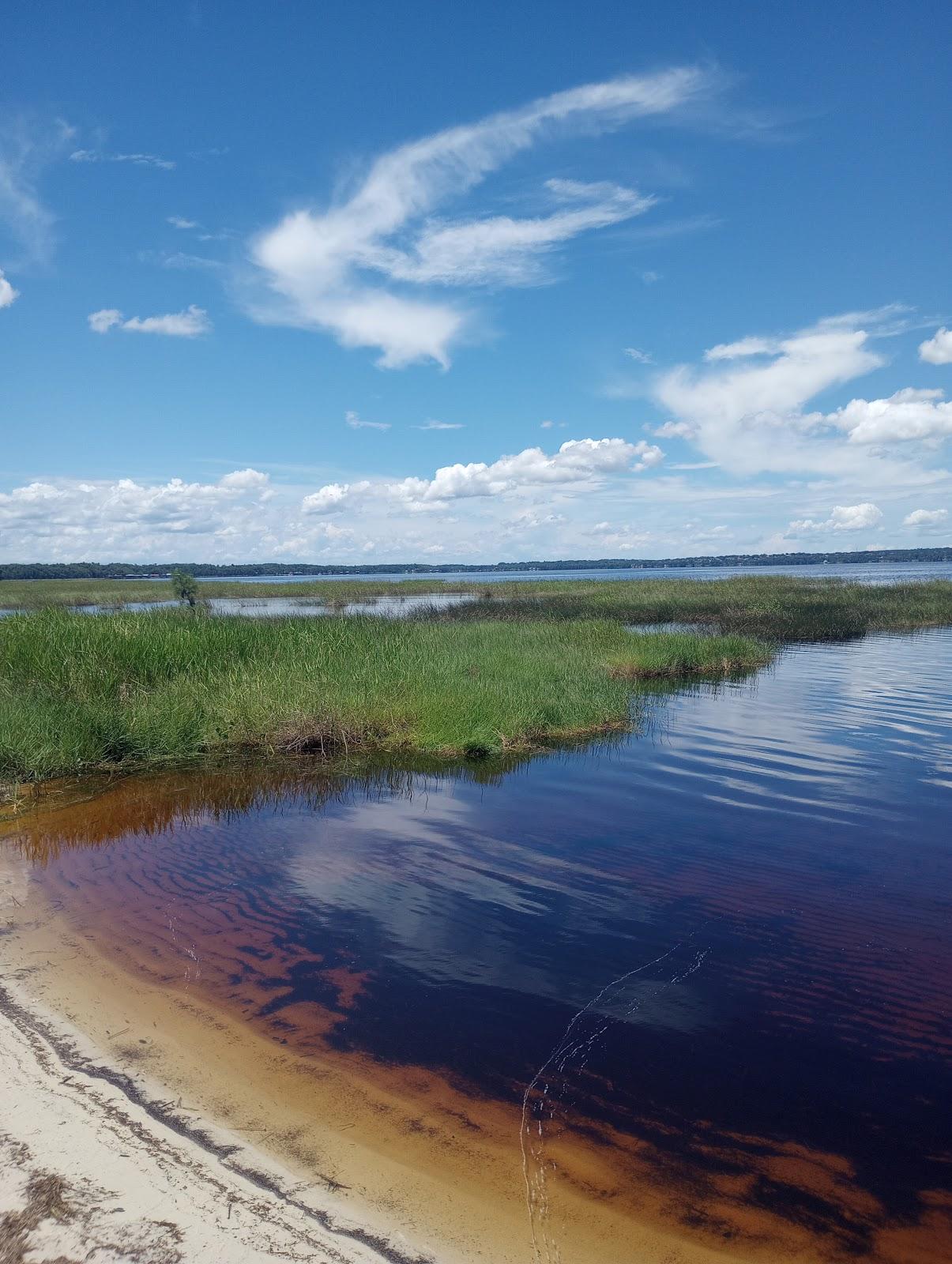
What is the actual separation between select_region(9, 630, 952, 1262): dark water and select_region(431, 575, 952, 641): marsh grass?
25.0 m

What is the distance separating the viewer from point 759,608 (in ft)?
140

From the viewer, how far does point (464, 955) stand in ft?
23.4

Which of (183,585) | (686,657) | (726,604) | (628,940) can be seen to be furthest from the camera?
(183,585)

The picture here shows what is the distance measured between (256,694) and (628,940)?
31.6 feet

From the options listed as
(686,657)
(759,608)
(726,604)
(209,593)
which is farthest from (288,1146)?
(209,593)

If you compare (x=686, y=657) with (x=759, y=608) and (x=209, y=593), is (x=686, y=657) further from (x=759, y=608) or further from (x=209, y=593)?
(x=209, y=593)

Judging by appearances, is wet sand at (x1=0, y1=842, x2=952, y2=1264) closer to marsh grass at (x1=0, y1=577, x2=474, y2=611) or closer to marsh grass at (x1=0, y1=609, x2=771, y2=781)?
marsh grass at (x1=0, y1=609, x2=771, y2=781)

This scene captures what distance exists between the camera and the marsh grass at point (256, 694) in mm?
13289

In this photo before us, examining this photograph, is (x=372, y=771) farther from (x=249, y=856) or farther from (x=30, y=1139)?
(x=30, y=1139)

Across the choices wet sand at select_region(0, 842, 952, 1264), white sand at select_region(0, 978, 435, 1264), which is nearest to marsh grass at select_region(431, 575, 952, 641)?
wet sand at select_region(0, 842, 952, 1264)

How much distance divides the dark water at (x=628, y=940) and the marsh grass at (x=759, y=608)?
2498cm

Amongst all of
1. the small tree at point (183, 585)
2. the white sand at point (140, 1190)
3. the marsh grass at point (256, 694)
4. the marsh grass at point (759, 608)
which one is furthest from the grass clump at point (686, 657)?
the small tree at point (183, 585)

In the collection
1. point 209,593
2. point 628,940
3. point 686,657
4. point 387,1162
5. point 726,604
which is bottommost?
point 628,940

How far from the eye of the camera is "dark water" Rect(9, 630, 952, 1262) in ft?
15.9
